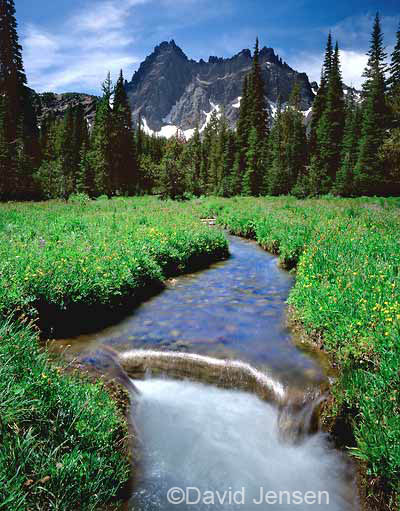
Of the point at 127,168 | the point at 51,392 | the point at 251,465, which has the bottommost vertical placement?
the point at 251,465

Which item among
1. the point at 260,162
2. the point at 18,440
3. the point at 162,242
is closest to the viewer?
the point at 18,440

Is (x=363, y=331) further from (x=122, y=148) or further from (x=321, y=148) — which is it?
(x=122, y=148)

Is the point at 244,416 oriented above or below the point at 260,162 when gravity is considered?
below

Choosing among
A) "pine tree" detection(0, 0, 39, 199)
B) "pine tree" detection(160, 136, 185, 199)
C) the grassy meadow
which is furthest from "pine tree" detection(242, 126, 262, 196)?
the grassy meadow

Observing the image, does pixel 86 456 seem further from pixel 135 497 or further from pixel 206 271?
pixel 206 271

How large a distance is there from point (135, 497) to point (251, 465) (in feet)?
4.27

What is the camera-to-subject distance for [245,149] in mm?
50375

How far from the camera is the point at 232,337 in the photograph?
21.8ft

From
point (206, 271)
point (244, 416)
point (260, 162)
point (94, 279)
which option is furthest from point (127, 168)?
point (244, 416)

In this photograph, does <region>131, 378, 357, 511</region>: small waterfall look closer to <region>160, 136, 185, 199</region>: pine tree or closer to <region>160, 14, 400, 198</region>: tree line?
<region>160, 14, 400, 198</region>: tree line

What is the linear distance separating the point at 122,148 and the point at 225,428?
4755 cm

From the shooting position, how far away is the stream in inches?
147

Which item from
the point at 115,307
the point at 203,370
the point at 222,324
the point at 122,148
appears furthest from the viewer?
the point at 122,148

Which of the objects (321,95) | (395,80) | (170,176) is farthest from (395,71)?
(170,176)
